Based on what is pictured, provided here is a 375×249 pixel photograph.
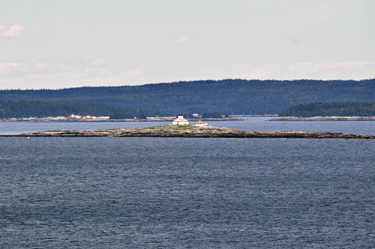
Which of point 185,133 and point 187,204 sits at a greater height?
point 185,133

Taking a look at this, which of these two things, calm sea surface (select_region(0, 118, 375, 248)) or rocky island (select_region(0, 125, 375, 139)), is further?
rocky island (select_region(0, 125, 375, 139))

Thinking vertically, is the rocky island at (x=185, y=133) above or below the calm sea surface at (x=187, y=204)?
above

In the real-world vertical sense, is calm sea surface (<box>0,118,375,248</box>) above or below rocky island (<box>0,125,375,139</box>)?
below

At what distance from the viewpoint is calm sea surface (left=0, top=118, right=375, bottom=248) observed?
1734 inches

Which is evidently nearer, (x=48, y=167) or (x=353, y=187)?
(x=353, y=187)

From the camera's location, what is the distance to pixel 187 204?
57781 millimetres

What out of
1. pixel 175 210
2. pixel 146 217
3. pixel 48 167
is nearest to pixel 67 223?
pixel 146 217

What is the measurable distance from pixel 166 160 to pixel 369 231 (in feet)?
209

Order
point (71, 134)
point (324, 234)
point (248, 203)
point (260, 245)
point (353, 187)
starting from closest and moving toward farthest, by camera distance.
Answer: point (260, 245) < point (324, 234) < point (248, 203) < point (353, 187) < point (71, 134)

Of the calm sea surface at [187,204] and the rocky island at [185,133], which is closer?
the calm sea surface at [187,204]

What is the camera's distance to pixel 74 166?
96688 mm

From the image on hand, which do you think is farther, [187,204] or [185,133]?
[185,133]

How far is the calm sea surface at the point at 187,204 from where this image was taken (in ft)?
144

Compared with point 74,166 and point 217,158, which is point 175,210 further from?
point 217,158
